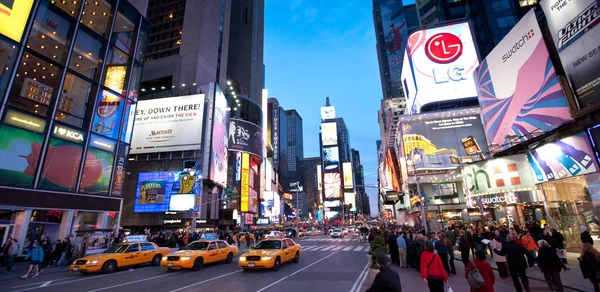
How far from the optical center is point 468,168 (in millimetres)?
29094

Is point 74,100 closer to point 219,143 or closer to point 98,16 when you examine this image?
point 98,16

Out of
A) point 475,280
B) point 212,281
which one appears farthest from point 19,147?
point 475,280

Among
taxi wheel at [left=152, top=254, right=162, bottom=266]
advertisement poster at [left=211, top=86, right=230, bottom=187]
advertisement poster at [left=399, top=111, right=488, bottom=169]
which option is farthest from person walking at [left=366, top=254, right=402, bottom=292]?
advertisement poster at [left=211, top=86, right=230, bottom=187]

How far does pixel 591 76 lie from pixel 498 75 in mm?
12364

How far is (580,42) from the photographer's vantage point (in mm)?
16203

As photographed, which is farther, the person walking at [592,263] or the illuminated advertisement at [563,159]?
the illuminated advertisement at [563,159]

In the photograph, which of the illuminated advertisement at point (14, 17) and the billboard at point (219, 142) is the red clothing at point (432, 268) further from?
the billboard at point (219, 142)

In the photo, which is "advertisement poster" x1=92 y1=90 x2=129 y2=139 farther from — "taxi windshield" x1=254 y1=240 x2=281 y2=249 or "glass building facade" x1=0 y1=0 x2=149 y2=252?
"taxi windshield" x1=254 y1=240 x2=281 y2=249

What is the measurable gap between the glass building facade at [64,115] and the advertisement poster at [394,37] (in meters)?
124

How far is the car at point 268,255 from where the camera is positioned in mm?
13391

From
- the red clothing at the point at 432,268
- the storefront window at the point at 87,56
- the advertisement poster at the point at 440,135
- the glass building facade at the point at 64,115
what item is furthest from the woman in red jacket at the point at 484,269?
the advertisement poster at the point at 440,135

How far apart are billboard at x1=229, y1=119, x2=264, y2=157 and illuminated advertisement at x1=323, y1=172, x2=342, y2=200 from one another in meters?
59.0

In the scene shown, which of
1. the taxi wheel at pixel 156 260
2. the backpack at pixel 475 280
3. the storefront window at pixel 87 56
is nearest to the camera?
the backpack at pixel 475 280

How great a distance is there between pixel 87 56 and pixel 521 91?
38.6 meters
